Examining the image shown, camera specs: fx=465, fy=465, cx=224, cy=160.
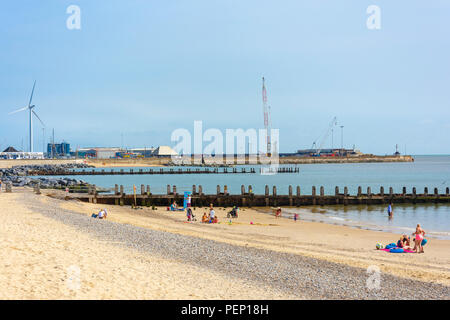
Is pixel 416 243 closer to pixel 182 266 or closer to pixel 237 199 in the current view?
pixel 182 266

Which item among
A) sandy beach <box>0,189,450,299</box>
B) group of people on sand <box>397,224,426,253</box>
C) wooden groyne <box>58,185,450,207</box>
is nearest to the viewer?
sandy beach <box>0,189,450,299</box>

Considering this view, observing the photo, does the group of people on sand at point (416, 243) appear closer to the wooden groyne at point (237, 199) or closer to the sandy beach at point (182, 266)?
the sandy beach at point (182, 266)

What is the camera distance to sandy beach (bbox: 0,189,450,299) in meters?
11.7

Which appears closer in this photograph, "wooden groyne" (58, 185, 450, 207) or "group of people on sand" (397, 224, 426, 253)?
"group of people on sand" (397, 224, 426, 253)

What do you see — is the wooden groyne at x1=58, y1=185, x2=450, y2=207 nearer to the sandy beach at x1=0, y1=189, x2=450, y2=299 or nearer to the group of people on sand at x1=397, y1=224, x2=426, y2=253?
the sandy beach at x1=0, y1=189, x2=450, y2=299

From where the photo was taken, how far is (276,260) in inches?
664

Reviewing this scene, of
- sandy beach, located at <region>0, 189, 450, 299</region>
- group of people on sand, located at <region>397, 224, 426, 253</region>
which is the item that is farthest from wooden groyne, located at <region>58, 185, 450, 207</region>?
group of people on sand, located at <region>397, 224, 426, 253</region>

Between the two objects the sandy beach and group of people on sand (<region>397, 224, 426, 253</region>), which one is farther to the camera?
group of people on sand (<region>397, 224, 426, 253</region>)

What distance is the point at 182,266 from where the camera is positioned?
1477 cm

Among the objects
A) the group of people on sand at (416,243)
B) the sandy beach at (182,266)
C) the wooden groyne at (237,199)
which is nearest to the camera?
the sandy beach at (182,266)

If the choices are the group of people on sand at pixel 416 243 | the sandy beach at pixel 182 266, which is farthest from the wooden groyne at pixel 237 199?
the group of people on sand at pixel 416 243

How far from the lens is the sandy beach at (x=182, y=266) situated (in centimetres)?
1168

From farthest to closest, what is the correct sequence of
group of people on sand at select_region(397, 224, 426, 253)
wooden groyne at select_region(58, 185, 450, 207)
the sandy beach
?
wooden groyne at select_region(58, 185, 450, 207), group of people on sand at select_region(397, 224, 426, 253), the sandy beach
